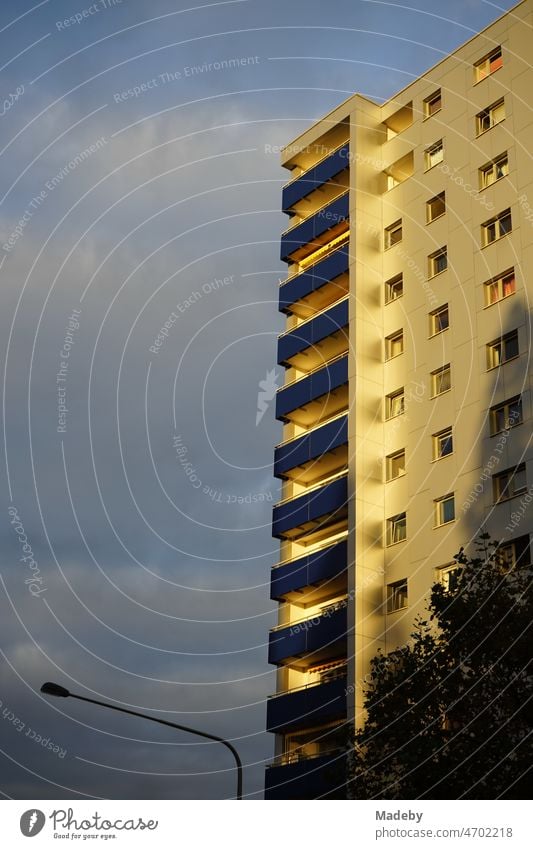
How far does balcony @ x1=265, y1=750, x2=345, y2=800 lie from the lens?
46031 mm

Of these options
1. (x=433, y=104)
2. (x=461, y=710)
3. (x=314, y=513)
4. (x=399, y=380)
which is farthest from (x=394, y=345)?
(x=461, y=710)

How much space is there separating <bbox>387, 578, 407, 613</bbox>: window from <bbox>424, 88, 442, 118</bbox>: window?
2211 centimetres

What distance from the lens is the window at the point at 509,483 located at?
140 feet

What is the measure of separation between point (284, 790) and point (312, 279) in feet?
81.9

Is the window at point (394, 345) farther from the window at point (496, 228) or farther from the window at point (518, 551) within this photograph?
the window at point (518, 551)

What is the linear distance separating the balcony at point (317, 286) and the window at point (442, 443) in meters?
12.0

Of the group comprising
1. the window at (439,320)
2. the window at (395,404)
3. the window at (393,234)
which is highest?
the window at (393,234)

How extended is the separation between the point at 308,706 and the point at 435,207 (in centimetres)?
2259

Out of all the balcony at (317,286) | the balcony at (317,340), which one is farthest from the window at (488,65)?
the balcony at (317,340)

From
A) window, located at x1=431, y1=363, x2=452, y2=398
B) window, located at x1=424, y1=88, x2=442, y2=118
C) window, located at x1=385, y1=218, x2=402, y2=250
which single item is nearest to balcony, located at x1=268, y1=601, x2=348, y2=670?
window, located at x1=431, y1=363, x2=452, y2=398

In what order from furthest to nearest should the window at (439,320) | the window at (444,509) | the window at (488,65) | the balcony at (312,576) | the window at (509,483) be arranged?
the window at (488,65) < the balcony at (312,576) < the window at (439,320) < the window at (444,509) < the window at (509,483)

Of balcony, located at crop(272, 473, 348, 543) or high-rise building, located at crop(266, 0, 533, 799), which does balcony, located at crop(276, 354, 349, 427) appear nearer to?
high-rise building, located at crop(266, 0, 533, 799)

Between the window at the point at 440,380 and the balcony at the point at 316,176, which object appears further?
the balcony at the point at 316,176
